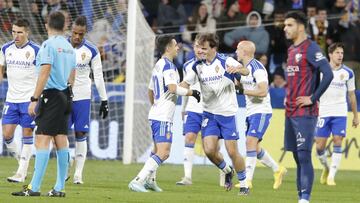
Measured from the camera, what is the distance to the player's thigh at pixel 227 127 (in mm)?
14914

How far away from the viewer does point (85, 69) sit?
16625 millimetres

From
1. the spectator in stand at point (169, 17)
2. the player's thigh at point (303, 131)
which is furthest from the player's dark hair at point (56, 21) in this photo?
the spectator in stand at point (169, 17)

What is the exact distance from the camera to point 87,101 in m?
16.6

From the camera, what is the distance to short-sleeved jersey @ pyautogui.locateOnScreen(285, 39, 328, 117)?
39.6 feet

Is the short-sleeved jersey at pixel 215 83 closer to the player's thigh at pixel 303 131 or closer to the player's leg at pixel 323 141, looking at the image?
the player's thigh at pixel 303 131

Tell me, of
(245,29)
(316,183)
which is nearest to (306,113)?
(316,183)

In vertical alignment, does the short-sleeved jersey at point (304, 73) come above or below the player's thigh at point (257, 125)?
above

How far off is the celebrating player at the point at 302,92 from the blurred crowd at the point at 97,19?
10232mm

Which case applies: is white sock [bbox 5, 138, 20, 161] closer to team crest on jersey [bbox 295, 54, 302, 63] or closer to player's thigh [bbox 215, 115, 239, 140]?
player's thigh [bbox 215, 115, 239, 140]

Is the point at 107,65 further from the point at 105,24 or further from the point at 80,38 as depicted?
the point at 80,38

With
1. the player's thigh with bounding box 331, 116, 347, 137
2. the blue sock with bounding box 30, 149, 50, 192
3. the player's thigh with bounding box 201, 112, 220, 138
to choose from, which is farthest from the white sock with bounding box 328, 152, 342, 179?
the blue sock with bounding box 30, 149, 50, 192

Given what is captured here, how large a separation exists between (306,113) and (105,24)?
11055mm

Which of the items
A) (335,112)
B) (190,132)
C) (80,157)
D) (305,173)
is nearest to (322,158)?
(335,112)

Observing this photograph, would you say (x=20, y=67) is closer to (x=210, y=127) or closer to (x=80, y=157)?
(x=80, y=157)
